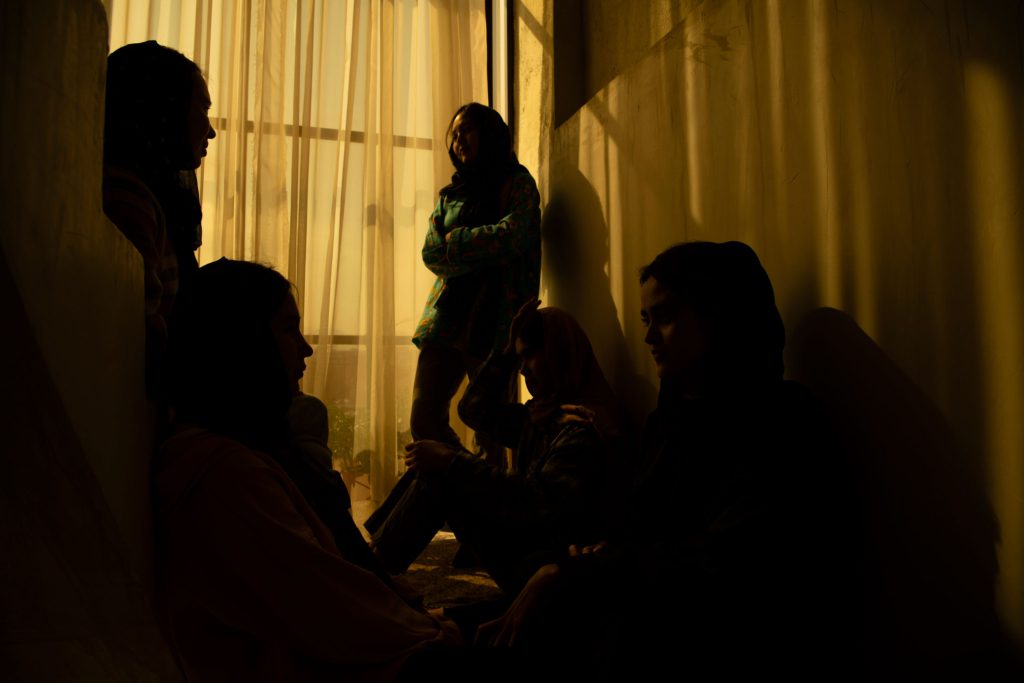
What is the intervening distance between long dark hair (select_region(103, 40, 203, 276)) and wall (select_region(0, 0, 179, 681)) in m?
0.80

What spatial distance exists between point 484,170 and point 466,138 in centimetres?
15

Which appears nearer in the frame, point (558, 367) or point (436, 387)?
point (558, 367)

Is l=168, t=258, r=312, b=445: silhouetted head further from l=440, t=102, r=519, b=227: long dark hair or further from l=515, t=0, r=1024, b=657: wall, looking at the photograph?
l=440, t=102, r=519, b=227: long dark hair

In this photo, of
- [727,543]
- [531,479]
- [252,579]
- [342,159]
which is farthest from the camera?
[342,159]

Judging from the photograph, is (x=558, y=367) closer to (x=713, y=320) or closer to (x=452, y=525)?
(x=452, y=525)

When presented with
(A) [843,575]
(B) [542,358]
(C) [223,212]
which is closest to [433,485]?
(B) [542,358]

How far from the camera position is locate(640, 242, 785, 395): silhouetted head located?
1.54m

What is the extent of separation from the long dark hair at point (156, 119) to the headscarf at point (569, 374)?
1130mm

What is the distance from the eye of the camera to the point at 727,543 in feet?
4.42

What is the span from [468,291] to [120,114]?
5.44ft

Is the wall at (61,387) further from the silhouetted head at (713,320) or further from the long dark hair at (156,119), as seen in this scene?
the silhouetted head at (713,320)

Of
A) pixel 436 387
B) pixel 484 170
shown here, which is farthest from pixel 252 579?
pixel 484 170

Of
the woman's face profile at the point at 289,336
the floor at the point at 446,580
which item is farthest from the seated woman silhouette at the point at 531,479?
the woman's face profile at the point at 289,336

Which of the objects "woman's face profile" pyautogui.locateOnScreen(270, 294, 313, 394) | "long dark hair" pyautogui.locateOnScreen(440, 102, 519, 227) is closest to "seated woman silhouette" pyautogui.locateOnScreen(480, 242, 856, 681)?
"woman's face profile" pyautogui.locateOnScreen(270, 294, 313, 394)
